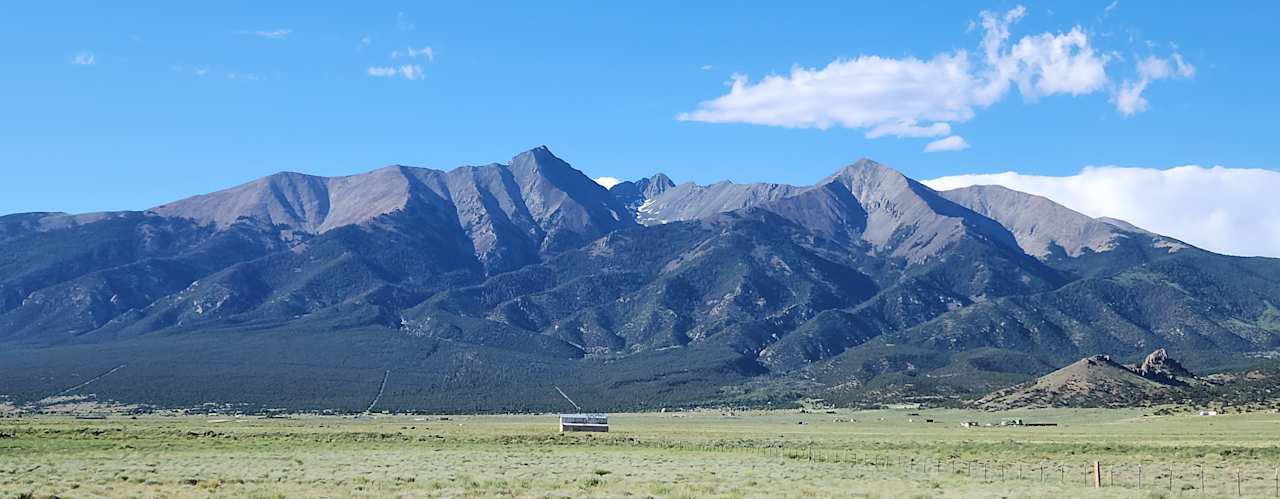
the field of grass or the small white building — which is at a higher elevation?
the field of grass

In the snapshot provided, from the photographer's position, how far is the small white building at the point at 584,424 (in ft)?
401

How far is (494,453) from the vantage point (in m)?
75.1

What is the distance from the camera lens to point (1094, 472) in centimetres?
5597

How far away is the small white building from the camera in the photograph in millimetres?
122150

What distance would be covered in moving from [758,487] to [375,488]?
15.1m

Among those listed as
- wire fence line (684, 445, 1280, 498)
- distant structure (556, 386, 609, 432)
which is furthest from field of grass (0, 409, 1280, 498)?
distant structure (556, 386, 609, 432)

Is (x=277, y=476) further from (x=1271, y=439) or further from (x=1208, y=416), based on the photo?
(x=1208, y=416)

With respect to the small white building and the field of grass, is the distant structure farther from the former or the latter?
the field of grass

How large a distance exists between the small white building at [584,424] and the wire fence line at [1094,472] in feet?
162

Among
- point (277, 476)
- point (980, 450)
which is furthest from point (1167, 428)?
point (277, 476)

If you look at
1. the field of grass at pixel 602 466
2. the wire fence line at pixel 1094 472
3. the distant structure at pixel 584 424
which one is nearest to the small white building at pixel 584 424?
the distant structure at pixel 584 424

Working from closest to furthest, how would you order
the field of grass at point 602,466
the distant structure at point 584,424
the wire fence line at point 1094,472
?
the field of grass at point 602,466 < the wire fence line at point 1094,472 < the distant structure at point 584,424

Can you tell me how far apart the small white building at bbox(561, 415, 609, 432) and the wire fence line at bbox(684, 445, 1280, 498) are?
49.4 meters

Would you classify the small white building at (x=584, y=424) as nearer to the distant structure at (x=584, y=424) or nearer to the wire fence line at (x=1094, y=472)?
the distant structure at (x=584, y=424)
